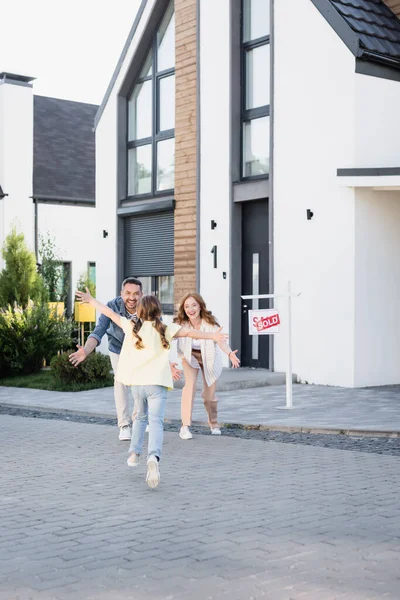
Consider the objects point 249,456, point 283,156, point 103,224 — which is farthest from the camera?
point 103,224

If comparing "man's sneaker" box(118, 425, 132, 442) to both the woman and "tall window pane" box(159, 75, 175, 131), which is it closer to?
the woman

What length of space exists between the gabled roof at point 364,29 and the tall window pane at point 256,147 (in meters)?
2.57

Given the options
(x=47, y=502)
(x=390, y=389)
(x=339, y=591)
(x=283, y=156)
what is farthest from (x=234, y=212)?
(x=339, y=591)

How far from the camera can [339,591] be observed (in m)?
4.84

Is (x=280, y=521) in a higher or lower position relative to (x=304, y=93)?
lower

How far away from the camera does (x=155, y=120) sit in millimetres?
21156

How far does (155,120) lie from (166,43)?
1.68 m

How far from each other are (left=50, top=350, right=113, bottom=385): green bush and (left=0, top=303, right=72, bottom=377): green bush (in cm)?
237

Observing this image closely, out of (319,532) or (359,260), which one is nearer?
(319,532)

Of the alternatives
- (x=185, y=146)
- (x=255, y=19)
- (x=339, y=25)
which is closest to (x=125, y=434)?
(x=339, y=25)

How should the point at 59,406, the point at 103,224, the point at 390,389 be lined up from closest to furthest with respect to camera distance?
the point at 59,406 → the point at 390,389 → the point at 103,224

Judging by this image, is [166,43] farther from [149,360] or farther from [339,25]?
[149,360]

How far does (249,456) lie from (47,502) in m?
2.73

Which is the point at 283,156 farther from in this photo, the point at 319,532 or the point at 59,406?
the point at 319,532
